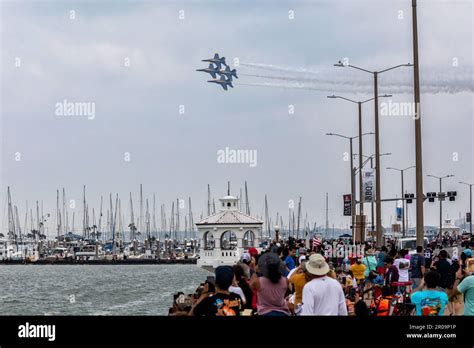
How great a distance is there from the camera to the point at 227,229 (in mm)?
78875

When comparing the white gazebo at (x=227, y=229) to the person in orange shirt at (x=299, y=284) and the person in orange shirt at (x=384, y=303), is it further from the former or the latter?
the person in orange shirt at (x=299, y=284)

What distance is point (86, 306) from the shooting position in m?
67.1

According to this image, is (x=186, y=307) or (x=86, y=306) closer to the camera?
(x=186, y=307)

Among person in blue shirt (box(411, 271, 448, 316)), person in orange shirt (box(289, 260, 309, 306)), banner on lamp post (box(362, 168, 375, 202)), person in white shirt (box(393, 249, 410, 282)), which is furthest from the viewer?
banner on lamp post (box(362, 168, 375, 202))

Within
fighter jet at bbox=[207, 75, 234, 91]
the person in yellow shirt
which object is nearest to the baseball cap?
the person in yellow shirt

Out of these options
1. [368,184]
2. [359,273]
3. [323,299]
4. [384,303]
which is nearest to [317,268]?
[323,299]

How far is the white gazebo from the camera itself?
78688 millimetres

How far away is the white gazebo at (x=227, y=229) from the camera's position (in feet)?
258

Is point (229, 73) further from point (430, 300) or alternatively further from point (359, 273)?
point (430, 300)

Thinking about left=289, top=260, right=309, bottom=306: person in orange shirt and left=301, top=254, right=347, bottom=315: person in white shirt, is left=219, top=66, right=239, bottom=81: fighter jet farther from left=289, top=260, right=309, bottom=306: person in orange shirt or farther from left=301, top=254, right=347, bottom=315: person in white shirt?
left=301, top=254, right=347, bottom=315: person in white shirt

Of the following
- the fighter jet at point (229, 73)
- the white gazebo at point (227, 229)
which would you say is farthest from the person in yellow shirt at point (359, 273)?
the fighter jet at point (229, 73)
